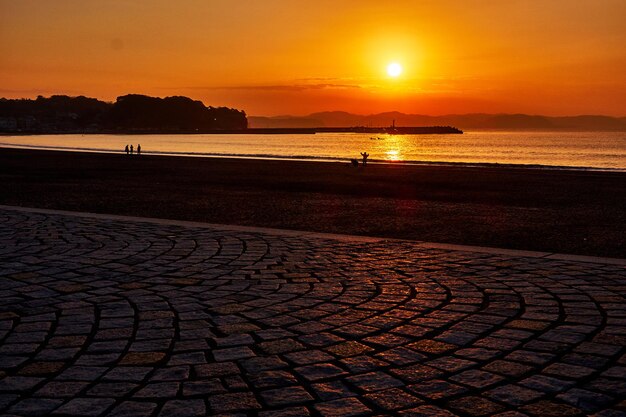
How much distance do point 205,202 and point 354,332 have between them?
36.4ft

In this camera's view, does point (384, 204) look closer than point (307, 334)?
No

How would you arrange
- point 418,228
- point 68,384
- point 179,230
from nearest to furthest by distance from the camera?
point 68,384 < point 179,230 < point 418,228

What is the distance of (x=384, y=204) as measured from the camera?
15.5 metres

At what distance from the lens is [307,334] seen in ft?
15.7

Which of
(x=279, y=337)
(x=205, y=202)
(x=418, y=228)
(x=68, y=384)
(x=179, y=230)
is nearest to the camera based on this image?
(x=68, y=384)

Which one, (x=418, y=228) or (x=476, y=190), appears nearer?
(x=418, y=228)

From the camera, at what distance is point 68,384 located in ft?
12.5

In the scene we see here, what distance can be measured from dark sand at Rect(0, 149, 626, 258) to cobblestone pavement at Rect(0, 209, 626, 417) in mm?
2816

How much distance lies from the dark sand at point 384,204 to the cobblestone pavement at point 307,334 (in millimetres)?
2816

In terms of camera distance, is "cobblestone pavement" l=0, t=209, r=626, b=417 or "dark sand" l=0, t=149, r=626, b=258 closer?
"cobblestone pavement" l=0, t=209, r=626, b=417

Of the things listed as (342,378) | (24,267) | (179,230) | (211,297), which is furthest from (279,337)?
(179,230)

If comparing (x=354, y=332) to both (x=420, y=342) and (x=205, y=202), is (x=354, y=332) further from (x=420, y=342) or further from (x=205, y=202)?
(x=205, y=202)

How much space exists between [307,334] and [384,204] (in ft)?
35.9

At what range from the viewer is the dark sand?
35.0ft
